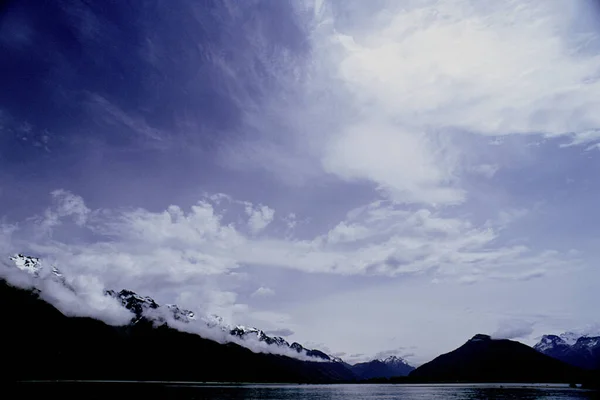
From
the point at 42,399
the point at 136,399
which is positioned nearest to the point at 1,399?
the point at 42,399

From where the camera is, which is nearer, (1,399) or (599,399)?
(1,399)

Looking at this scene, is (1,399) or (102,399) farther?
(102,399)

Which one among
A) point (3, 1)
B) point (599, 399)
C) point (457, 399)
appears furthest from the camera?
point (457, 399)

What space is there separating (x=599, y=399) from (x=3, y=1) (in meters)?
184

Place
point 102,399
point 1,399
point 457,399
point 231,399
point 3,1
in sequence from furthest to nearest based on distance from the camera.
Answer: point 457,399 → point 231,399 → point 102,399 → point 1,399 → point 3,1

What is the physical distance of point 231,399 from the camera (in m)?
145

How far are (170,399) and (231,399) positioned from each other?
23.9 metres

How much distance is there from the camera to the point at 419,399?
166375 millimetres

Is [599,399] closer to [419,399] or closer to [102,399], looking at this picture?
[419,399]

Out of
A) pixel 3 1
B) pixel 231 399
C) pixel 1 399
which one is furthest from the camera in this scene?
pixel 231 399

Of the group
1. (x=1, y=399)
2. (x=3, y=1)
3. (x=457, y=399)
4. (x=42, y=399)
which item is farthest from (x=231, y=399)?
(x=3, y=1)

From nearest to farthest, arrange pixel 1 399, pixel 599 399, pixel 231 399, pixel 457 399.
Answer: pixel 1 399, pixel 599 399, pixel 231 399, pixel 457 399

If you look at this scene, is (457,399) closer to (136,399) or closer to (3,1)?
(136,399)

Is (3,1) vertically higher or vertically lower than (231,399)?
higher
